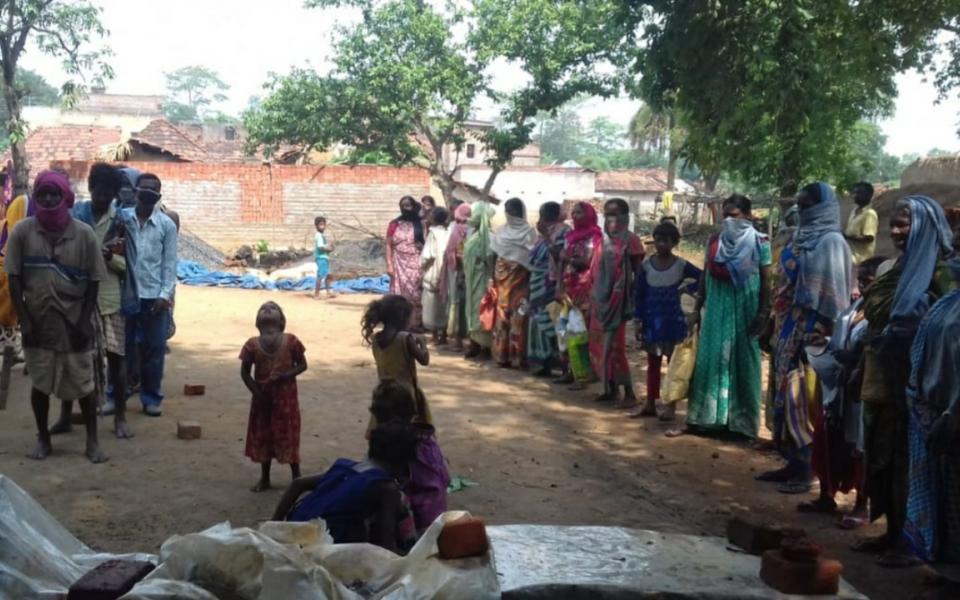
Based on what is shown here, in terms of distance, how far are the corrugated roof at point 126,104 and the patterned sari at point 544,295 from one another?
58.5 metres

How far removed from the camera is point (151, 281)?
7.38 m

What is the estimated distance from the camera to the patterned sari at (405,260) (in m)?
12.2

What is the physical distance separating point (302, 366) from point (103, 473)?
4.90 ft

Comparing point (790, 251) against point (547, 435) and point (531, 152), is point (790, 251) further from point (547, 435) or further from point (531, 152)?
point (531, 152)

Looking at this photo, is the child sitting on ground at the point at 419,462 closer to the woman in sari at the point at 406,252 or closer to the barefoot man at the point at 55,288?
the barefoot man at the point at 55,288

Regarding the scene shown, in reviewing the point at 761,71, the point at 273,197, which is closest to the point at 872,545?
the point at 761,71

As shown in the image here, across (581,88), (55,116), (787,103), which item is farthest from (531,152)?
(787,103)

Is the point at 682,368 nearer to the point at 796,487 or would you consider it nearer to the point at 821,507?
the point at 796,487

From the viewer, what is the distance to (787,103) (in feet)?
32.4

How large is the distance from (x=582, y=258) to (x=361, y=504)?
5687 mm

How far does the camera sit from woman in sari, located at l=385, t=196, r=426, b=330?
1220 centimetres

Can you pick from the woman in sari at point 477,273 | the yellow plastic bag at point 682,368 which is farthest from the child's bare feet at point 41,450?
the woman in sari at point 477,273

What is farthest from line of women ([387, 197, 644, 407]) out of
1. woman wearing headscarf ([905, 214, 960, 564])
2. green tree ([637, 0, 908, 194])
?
woman wearing headscarf ([905, 214, 960, 564])

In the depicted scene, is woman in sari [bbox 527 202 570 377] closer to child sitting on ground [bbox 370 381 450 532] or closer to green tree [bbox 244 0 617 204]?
child sitting on ground [bbox 370 381 450 532]
